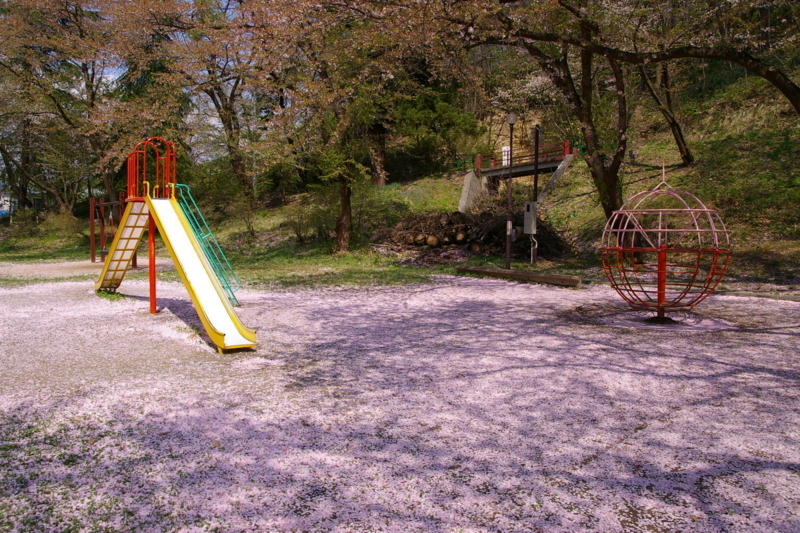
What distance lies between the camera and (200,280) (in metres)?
6.27

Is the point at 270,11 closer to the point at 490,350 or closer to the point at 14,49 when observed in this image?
the point at 490,350

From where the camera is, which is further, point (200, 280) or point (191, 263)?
point (191, 263)

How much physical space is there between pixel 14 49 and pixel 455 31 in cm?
1883

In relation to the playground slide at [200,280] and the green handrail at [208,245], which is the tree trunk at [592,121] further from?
the playground slide at [200,280]

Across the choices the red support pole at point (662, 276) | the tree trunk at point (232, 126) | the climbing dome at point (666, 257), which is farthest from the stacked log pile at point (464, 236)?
the red support pole at point (662, 276)

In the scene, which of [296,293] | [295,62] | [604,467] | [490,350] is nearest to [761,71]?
[490,350]

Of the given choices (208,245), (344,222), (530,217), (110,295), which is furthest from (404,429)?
(344,222)

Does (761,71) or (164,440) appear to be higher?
(761,71)

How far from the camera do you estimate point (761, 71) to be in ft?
22.8

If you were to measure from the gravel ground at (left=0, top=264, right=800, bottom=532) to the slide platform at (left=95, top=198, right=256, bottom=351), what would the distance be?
238 mm

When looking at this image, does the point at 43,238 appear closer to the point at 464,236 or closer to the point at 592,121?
the point at 464,236

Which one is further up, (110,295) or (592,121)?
(592,121)

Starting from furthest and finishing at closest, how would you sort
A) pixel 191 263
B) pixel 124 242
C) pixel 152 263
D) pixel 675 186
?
pixel 675 186
pixel 124 242
pixel 152 263
pixel 191 263

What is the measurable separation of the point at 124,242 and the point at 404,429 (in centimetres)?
678
